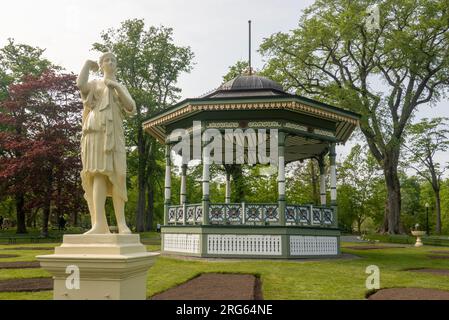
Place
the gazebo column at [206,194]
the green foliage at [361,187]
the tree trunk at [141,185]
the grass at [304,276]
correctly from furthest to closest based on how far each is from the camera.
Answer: the green foliage at [361,187], the tree trunk at [141,185], the gazebo column at [206,194], the grass at [304,276]

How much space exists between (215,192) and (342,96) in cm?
1853

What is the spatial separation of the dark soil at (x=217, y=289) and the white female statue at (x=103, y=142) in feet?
10.4

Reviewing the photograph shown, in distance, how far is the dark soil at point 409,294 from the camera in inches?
326

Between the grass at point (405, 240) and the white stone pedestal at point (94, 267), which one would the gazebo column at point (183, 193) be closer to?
the white stone pedestal at point (94, 267)

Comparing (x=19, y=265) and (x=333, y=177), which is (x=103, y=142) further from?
(x=333, y=177)

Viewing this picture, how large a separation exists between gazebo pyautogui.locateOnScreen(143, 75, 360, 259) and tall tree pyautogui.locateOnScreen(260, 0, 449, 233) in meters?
13.5

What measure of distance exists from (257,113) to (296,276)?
7.11 m

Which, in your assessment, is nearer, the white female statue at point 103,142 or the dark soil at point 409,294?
the white female statue at point 103,142

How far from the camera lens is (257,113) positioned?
53.2 feet

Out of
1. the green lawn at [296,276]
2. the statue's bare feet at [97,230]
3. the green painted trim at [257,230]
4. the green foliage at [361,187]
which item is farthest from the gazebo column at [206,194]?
the green foliage at [361,187]

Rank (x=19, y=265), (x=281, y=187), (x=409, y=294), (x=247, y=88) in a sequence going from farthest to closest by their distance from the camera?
1. (x=247, y=88)
2. (x=281, y=187)
3. (x=19, y=265)
4. (x=409, y=294)

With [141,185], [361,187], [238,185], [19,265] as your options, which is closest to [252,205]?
[19,265]
